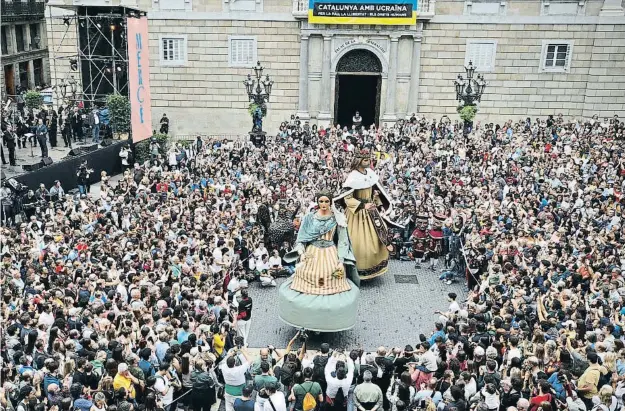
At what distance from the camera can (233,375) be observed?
34.0 ft

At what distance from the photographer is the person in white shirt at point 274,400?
9383 mm

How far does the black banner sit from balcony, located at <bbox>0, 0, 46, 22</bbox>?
22018 mm

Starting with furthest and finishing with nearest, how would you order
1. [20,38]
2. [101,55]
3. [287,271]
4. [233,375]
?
[20,38] → [101,55] → [287,271] → [233,375]

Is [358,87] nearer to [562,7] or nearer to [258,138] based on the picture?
[258,138]

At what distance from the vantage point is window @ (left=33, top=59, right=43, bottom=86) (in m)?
46.4

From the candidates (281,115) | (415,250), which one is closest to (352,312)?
(415,250)

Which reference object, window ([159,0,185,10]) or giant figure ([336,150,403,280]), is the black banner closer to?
window ([159,0,185,10])

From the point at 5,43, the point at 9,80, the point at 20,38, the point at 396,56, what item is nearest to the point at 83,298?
the point at 396,56

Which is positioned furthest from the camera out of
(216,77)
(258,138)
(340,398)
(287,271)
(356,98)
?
(356,98)

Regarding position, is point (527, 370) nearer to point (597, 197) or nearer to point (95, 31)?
point (597, 197)

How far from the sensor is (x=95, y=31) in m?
30.3

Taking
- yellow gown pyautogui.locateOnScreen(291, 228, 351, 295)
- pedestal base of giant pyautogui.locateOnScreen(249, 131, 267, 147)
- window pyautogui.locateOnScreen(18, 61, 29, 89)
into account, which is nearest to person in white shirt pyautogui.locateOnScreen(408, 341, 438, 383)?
yellow gown pyautogui.locateOnScreen(291, 228, 351, 295)

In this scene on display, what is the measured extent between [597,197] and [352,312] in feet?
29.2

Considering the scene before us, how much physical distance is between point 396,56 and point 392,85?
1374 millimetres
